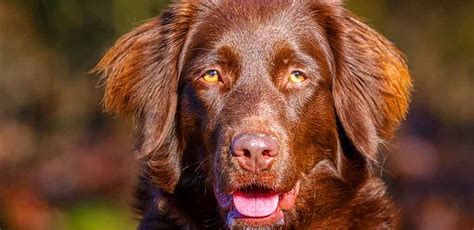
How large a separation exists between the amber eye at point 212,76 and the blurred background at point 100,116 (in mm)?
6658

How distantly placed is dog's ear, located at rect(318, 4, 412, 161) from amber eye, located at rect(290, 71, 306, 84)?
29cm

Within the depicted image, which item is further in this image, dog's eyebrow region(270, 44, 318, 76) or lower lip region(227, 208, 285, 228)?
dog's eyebrow region(270, 44, 318, 76)

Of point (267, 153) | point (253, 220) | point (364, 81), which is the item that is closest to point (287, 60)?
point (364, 81)

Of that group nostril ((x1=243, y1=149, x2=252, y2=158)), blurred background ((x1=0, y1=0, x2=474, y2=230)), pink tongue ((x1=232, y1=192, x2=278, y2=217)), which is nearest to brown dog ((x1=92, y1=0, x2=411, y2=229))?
pink tongue ((x1=232, y1=192, x2=278, y2=217))

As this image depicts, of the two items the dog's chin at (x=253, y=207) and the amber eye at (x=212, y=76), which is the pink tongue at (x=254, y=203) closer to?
the dog's chin at (x=253, y=207)

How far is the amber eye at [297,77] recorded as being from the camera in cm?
697

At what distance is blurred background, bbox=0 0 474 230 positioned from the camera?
1414 cm

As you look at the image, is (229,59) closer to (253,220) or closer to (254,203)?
(254,203)

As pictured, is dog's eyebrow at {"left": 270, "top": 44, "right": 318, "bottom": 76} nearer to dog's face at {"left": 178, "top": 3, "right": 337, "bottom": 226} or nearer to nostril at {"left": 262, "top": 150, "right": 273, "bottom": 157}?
dog's face at {"left": 178, "top": 3, "right": 337, "bottom": 226}

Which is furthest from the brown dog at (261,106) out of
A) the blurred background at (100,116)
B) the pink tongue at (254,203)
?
the blurred background at (100,116)

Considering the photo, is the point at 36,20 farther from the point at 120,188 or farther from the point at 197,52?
the point at 197,52

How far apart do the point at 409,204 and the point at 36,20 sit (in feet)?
16.8

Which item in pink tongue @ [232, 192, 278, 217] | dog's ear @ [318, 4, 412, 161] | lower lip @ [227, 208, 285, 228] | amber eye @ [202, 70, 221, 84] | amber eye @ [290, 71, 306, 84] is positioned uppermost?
amber eye @ [202, 70, 221, 84]

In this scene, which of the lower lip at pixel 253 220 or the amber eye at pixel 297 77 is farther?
the amber eye at pixel 297 77
